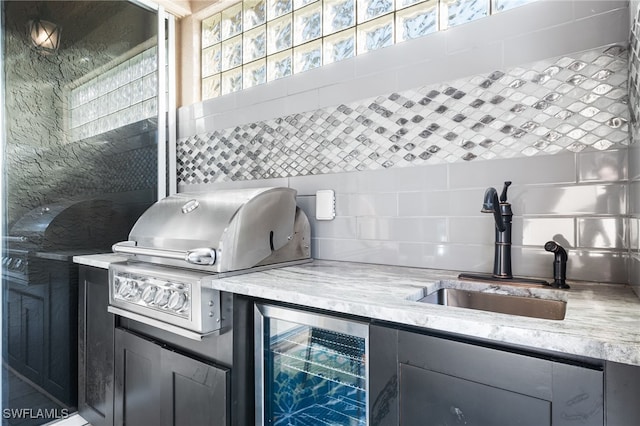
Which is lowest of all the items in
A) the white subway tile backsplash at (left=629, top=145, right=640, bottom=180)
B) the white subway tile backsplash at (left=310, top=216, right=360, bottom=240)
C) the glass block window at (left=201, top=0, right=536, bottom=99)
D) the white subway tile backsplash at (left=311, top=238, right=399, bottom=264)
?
the white subway tile backsplash at (left=311, top=238, right=399, bottom=264)

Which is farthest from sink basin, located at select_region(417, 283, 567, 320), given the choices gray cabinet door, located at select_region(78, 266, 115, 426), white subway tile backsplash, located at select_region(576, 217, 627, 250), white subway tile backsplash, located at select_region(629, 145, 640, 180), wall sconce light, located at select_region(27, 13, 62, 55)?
wall sconce light, located at select_region(27, 13, 62, 55)

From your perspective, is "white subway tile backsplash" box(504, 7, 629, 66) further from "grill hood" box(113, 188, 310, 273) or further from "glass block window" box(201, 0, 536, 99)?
"grill hood" box(113, 188, 310, 273)

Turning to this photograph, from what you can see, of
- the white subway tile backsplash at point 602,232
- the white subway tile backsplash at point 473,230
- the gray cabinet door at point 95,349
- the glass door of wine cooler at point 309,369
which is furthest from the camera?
the gray cabinet door at point 95,349

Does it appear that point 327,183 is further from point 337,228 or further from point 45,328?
point 45,328

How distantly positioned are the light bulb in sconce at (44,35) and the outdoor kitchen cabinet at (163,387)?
5.42 feet

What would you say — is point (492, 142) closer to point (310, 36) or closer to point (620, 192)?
point (620, 192)

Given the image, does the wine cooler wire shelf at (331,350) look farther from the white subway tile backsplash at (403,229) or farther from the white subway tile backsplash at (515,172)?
the white subway tile backsplash at (515,172)

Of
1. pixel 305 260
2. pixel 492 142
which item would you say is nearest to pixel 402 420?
pixel 305 260

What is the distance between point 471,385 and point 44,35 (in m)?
2.66

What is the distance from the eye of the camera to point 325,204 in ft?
5.98

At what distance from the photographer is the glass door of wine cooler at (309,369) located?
104 centimetres

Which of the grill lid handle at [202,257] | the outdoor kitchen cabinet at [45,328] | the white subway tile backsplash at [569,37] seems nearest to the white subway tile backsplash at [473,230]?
the white subway tile backsplash at [569,37]

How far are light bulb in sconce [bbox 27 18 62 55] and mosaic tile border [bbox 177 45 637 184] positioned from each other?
121cm

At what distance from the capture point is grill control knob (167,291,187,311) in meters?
1.29
